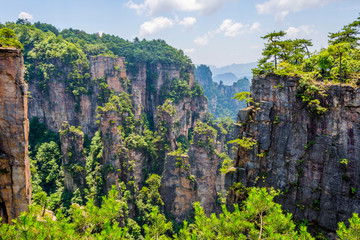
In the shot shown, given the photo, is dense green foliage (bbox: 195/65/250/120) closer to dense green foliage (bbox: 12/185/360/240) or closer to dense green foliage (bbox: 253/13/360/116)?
dense green foliage (bbox: 253/13/360/116)

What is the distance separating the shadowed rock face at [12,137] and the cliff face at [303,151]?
13818mm

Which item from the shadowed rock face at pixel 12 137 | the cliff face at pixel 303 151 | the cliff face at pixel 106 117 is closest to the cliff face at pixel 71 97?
the cliff face at pixel 106 117

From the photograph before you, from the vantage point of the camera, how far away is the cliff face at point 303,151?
13.1 m

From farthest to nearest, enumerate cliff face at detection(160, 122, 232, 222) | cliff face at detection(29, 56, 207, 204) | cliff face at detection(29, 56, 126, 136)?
1. cliff face at detection(29, 56, 126, 136)
2. cliff face at detection(160, 122, 232, 222)
3. cliff face at detection(29, 56, 207, 204)

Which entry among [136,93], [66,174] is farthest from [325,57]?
[136,93]

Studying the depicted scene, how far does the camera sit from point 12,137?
1211 cm

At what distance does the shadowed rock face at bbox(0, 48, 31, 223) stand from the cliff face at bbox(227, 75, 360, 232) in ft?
45.3

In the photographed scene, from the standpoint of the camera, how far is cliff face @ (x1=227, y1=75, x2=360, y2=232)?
42.9 ft

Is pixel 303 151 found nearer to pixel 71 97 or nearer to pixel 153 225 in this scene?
pixel 153 225

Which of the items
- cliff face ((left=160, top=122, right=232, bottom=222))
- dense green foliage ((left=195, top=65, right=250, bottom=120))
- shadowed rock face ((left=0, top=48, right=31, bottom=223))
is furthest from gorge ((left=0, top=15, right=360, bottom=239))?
dense green foliage ((left=195, top=65, right=250, bottom=120))

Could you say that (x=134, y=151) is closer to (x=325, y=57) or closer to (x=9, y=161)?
(x=9, y=161)

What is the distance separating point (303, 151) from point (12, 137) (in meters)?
17.2

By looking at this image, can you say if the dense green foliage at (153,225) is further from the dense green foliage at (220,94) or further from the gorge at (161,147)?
the dense green foliage at (220,94)

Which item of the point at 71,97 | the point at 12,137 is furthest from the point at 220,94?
the point at 12,137
